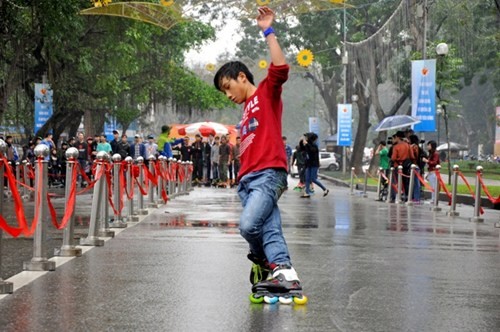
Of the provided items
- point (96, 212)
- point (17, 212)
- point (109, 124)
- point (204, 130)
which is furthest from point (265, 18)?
point (109, 124)

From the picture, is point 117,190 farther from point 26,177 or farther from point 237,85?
point 26,177

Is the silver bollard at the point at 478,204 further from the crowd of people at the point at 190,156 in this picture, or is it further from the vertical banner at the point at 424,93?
the crowd of people at the point at 190,156

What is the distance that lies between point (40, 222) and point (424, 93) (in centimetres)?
2062

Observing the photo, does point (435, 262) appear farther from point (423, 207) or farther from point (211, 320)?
point (423, 207)

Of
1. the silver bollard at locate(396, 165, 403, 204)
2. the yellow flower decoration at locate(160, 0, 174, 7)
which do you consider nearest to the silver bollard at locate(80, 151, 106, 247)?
the yellow flower decoration at locate(160, 0, 174, 7)

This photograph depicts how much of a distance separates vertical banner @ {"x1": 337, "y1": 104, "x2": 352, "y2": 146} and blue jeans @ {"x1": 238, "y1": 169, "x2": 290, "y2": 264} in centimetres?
4225

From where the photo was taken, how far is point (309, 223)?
51.9ft

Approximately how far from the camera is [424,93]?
28500 mm

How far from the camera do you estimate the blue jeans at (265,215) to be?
6.99 metres

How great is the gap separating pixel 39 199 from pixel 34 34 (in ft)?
58.7

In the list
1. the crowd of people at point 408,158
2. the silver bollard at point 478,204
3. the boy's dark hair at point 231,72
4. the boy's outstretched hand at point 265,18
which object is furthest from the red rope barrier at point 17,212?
the crowd of people at point 408,158

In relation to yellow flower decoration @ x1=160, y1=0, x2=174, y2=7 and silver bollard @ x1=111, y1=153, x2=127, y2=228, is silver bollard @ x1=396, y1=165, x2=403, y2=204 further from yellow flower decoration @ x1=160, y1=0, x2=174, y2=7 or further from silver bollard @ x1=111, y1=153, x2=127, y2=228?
silver bollard @ x1=111, y1=153, x2=127, y2=228

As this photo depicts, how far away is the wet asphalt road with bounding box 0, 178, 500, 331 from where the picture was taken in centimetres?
625

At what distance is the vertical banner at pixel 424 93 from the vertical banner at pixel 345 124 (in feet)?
66.7
